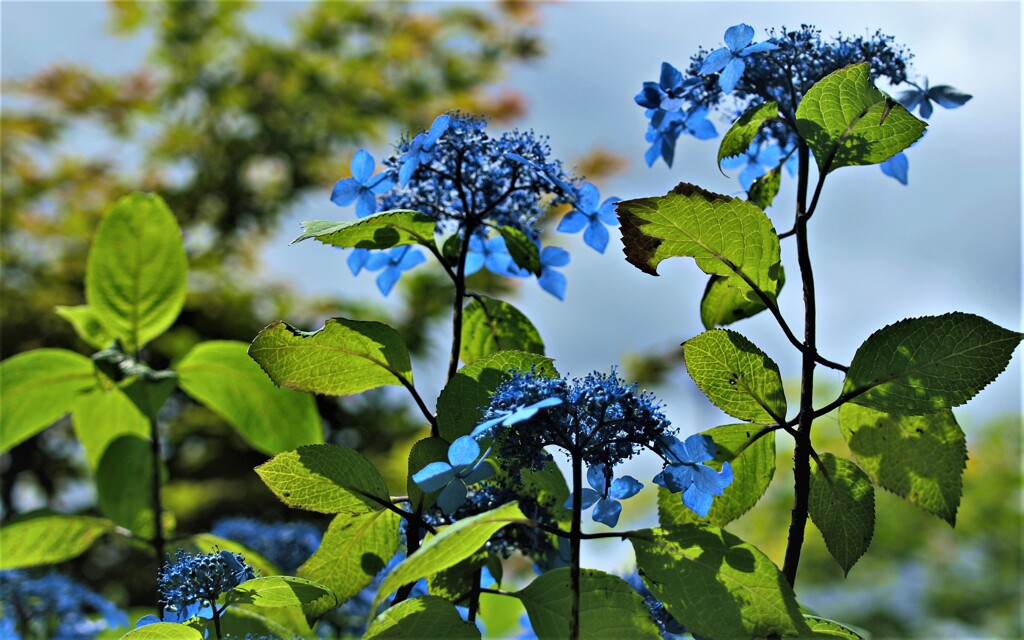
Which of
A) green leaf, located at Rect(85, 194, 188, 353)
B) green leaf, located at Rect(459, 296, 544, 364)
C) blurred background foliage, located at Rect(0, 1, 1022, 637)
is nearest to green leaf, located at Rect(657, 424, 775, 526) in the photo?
green leaf, located at Rect(459, 296, 544, 364)

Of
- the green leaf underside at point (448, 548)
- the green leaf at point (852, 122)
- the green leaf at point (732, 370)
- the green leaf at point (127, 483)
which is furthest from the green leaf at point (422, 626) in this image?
the green leaf at point (127, 483)

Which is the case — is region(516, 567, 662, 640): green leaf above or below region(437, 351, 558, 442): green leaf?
below

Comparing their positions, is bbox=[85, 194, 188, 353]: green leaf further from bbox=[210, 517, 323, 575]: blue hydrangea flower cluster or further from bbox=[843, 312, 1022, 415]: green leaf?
bbox=[843, 312, 1022, 415]: green leaf

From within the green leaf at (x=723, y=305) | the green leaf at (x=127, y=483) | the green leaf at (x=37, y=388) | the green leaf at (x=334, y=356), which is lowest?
A: the green leaf at (x=334, y=356)

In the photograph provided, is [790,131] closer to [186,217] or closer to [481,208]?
[481,208]

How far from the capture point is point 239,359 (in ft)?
2.27

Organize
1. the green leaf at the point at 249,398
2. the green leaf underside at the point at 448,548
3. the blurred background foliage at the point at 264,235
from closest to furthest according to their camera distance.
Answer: the green leaf underside at the point at 448,548 → the green leaf at the point at 249,398 → the blurred background foliage at the point at 264,235

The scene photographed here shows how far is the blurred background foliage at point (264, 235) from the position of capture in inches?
192

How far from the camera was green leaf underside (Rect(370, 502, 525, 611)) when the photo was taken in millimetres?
300

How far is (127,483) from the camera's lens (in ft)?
2.29

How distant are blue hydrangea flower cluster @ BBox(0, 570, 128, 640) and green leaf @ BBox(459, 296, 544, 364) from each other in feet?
1.54

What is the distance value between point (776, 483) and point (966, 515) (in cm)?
140

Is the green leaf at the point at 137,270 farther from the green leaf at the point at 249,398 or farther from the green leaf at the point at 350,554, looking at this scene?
the green leaf at the point at 350,554

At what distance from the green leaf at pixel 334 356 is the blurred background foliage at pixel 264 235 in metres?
3.51
